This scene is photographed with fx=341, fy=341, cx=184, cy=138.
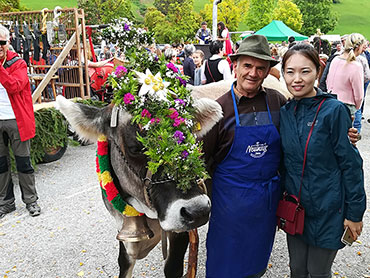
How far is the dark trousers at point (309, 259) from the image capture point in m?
2.27

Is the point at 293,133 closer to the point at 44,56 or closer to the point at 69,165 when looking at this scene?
the point at 69,165

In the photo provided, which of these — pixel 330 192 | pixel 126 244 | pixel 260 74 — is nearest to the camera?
pixel 330 192

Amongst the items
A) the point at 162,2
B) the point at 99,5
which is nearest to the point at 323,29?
the point at 162,2

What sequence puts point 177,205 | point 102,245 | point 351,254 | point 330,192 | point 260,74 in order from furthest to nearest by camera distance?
point 102,245, point 351,254, point 260,74, point 330,192, point 177,205

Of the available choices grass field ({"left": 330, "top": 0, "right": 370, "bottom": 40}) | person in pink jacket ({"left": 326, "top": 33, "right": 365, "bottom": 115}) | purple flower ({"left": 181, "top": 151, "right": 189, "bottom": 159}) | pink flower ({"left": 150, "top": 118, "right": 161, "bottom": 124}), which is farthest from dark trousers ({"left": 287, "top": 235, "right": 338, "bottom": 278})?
grass field ({"left": 330, "top": 0, "right": 370, "bottom": 40})

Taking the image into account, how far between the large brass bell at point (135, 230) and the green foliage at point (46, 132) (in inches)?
168

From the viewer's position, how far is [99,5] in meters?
40.1

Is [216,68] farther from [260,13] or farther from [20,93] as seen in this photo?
[260,13]

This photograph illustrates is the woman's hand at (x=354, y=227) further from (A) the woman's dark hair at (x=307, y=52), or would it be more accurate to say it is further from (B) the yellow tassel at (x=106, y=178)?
(B) the yellow tassel at (x=106, y=178)

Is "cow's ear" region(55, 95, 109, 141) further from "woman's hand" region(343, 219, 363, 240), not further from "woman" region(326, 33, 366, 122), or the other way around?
"woman" region(326, 33, 366, 122)

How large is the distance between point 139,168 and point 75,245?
2.44 m

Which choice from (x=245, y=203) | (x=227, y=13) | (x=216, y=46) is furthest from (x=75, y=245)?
(x=227, y=13)

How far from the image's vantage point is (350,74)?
5.98 metres

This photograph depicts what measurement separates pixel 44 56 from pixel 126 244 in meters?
5.75
